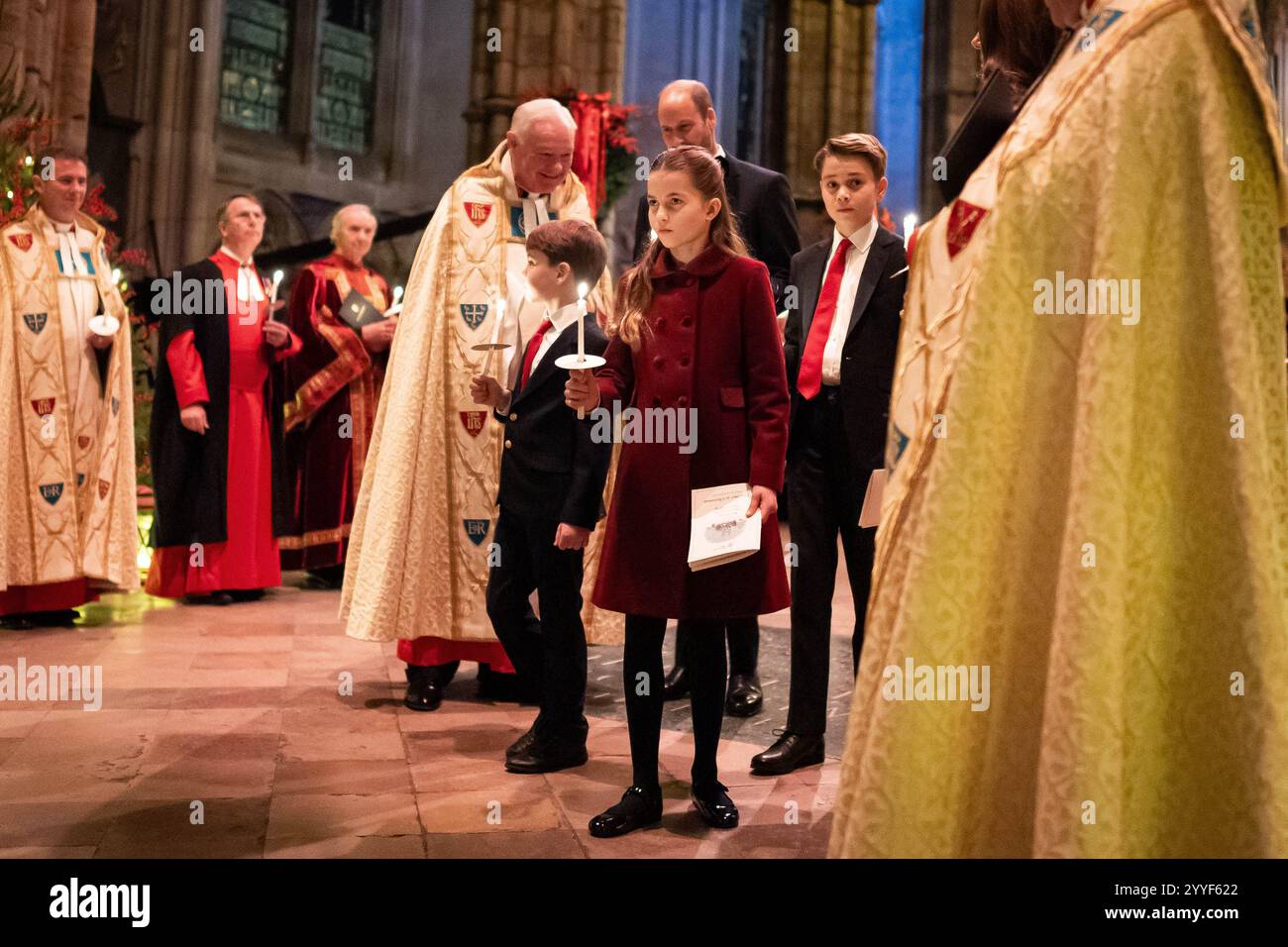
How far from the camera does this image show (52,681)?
418 cm

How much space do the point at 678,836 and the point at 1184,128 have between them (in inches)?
70.7

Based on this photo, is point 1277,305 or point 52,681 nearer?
point 1277,305

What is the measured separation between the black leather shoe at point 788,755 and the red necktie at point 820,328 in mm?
941

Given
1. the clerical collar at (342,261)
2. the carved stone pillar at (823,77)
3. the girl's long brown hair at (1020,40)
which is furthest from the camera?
the carved stone pillar at (823,77)

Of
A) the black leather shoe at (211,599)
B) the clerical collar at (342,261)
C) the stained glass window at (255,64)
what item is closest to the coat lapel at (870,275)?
the black leather shoe at (211,599)

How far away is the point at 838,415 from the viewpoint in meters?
3.35

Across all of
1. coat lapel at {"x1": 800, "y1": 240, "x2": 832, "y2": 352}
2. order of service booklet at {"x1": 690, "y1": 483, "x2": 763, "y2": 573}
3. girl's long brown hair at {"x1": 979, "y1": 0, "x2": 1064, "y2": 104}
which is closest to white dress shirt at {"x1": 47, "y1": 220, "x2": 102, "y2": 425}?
coat lapel at {"x1": 800, "y1": 240, "x2": 832, "y2": 352}

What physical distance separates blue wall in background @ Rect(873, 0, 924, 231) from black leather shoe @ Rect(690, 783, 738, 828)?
1414cm

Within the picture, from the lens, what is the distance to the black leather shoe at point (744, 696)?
4016mm

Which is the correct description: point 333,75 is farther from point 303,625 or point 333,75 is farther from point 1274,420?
point 1274,420

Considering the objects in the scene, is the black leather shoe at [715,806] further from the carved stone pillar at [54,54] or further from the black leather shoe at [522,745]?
the carved stone pillar at [54,54]

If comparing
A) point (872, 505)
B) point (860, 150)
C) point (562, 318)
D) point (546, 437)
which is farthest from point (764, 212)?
point (872, 505)
